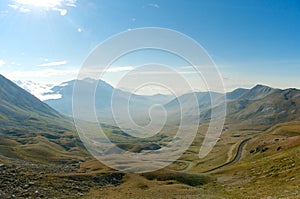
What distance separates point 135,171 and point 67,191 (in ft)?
81.6

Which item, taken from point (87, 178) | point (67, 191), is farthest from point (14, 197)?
point (87, 178)

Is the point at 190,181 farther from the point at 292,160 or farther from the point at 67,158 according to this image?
the point at 67,158

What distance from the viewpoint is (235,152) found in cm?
14375

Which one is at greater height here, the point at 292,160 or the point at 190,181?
the point at 292,160

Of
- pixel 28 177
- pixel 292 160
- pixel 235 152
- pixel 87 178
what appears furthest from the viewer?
pixel 235 152

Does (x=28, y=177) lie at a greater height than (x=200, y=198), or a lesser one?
greater

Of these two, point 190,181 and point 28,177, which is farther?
point 190,181

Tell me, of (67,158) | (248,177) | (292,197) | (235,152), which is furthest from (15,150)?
(292,197)

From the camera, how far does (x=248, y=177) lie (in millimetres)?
69938

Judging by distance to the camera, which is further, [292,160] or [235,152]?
[235,152]

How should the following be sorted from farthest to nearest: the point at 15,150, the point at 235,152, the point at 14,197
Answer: the point at 15,150
the point at 235,152
the point at 14,197

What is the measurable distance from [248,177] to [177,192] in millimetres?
22785

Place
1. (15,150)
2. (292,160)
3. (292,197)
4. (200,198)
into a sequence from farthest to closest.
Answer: (15,150) → (292,160) → (200,198) → (292,197)

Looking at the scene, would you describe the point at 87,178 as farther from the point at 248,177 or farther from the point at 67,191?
the point at 248,177
